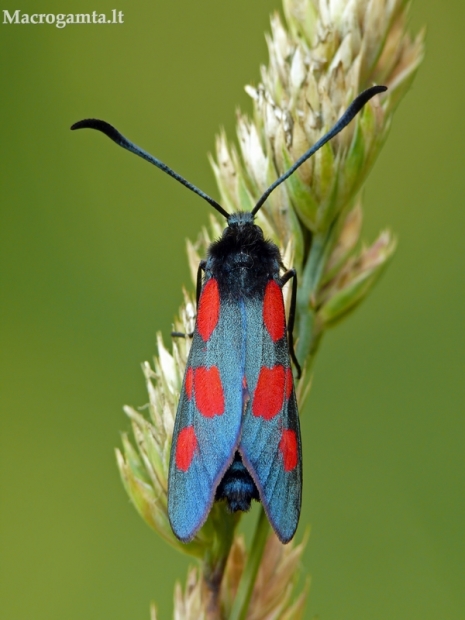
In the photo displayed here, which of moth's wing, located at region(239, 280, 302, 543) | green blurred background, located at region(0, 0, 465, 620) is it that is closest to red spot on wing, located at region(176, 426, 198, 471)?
moth's wing, located at region(239, 280, 302, 543)

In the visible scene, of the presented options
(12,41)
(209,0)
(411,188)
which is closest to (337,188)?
(411,188)

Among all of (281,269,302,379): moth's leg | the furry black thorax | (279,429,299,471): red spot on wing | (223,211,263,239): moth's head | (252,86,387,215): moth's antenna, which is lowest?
(279,429,299,471): red spot on wing

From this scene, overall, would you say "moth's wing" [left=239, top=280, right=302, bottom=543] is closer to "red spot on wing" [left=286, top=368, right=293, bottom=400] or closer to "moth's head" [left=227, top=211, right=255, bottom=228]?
"red spot on wing" [left=286, top=368, right=293, bottom=400]

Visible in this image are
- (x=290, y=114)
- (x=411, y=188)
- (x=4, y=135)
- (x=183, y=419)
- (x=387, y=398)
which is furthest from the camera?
(x=411, y=188)

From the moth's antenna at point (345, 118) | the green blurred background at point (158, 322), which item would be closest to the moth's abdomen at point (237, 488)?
the moth's antenna at point (345, 118)

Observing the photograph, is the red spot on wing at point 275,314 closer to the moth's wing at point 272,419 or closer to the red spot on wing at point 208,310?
the moth's wing at point 272,419

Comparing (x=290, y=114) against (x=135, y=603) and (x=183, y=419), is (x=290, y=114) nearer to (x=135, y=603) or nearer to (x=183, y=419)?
(x=183, y=419)

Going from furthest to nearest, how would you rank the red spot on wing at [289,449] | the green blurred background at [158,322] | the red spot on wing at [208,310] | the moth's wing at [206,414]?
1. the green blurred background at [158,322]
2. the red spot on wing at [208,310]
3. the red spot on wing at [289,449]
4. the moth's wing at [206,414]
